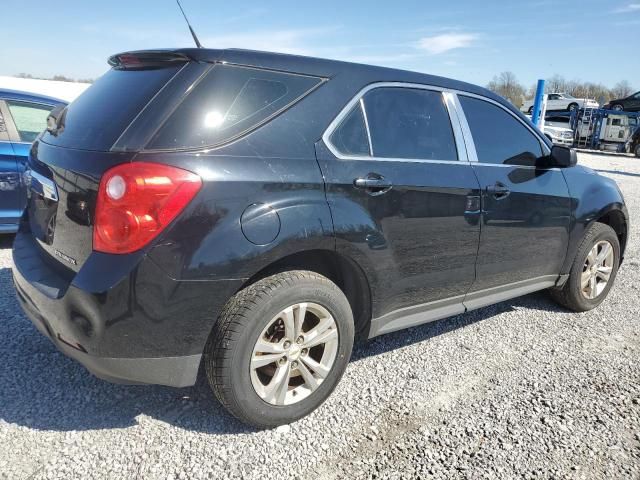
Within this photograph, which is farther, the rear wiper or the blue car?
the blue car

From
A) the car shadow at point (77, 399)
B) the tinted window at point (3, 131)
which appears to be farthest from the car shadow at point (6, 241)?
the car shadow at point (77, 399)

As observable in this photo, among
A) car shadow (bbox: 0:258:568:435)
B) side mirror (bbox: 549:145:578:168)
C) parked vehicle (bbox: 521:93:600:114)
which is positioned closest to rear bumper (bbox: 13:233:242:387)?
car shadow (bbox: 0:258:568:435)

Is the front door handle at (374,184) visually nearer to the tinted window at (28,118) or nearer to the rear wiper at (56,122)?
the rear wiper at (56,122)

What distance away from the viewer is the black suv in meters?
1.94

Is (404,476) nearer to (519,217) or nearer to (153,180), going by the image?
(153,180)

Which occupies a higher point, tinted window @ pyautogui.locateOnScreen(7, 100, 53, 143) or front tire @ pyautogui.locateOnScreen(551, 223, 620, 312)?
tinted window @ pyautogui.locateOnScreen(7, 100, 53, 143)

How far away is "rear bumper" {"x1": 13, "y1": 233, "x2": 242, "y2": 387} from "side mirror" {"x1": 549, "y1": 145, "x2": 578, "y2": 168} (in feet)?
8.89

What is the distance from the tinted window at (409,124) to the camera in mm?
2639

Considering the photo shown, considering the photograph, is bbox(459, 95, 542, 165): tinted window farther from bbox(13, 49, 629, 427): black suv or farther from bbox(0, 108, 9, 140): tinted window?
bbox(0, 108, 9, 140): tinted window

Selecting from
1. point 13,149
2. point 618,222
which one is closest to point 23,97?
point 13,149

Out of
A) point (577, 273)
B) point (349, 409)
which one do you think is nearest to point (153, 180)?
point (349, 409)

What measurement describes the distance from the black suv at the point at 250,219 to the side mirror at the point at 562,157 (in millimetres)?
799

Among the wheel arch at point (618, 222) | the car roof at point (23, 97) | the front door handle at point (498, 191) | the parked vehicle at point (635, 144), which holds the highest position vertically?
the car roof at point (23, 97)

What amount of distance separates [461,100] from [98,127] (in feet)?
7.07
